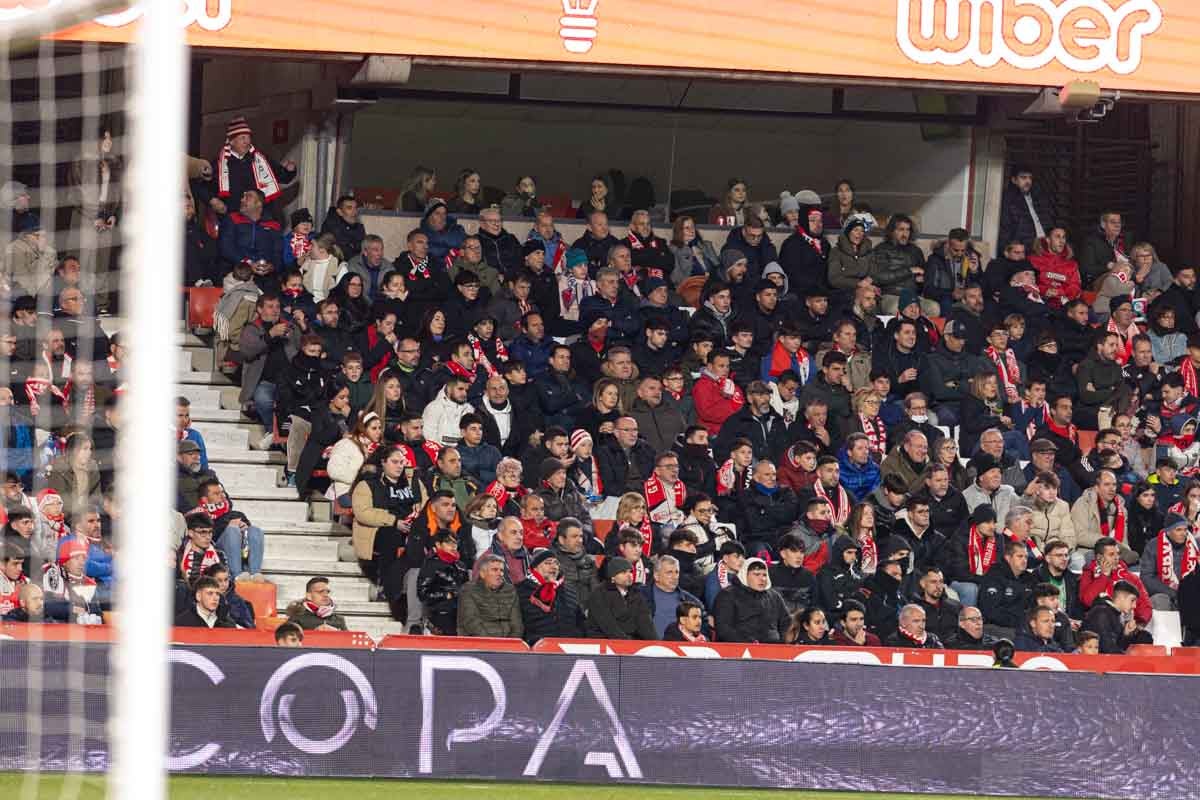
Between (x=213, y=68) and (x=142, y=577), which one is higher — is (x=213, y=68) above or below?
above

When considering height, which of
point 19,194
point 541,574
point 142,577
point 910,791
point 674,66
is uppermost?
point 674,66

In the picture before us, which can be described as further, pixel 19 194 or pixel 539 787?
pixel 19 194

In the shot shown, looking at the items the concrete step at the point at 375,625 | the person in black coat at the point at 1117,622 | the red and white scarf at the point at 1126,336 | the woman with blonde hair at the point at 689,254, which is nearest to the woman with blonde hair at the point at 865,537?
the person in black coat at the point at 1117,622

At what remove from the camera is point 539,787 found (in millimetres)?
11531

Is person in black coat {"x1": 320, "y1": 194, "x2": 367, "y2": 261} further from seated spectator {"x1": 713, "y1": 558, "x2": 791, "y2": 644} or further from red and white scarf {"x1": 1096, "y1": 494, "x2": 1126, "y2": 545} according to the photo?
red and white scarf {"x1": 1096, "y1": 494, "x2": 1126, "y2": 545}

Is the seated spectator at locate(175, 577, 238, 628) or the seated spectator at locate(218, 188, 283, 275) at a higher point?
the seated spectator at locate(218, 188, 283, 275)

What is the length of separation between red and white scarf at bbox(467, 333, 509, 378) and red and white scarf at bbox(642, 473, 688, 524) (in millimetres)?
1490

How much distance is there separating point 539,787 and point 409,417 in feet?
13.0

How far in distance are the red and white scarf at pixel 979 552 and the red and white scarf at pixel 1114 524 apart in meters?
1.39

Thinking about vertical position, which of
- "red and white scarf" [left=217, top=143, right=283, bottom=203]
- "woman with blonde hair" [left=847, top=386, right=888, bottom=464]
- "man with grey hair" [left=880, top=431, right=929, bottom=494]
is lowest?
"man with grey hair" [left=880, top=431, right=929, bottom=494]

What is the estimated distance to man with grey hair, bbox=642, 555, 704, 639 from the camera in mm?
13375

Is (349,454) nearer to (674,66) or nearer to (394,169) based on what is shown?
(674,66)

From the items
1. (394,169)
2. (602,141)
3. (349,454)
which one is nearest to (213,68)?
(394,169)

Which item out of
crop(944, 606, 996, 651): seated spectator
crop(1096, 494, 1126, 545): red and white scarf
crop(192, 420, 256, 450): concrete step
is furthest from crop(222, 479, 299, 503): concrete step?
crop(1096, 494, 1126, 545): red and white scarf
